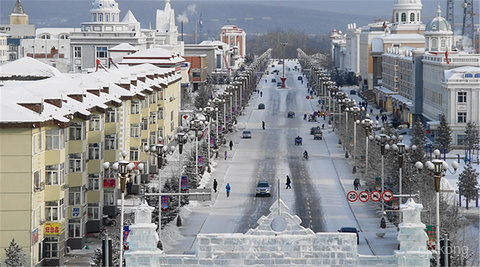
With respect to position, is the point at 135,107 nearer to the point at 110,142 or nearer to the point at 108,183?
the point at 110,142

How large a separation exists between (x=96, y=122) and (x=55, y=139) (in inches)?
403

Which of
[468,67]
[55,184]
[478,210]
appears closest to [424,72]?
[468,67]

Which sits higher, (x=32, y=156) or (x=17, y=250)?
(x=32, y=156)

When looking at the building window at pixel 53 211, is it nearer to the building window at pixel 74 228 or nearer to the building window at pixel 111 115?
the building window at pixel 74 228

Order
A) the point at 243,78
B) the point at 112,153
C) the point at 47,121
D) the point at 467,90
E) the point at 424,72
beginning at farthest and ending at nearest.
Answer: the point at 243,78, the point at 424,72, the point at 467,90, the point at 112,153, the point at 47,121

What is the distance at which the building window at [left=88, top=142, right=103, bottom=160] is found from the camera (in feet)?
184

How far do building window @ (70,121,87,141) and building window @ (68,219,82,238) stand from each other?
12.7 ft

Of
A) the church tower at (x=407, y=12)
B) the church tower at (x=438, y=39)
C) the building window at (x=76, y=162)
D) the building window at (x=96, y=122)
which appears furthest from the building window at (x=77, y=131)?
the church tower at (x=407, y=12)

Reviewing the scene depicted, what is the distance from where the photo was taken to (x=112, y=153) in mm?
61438

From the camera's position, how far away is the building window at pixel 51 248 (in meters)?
46.4

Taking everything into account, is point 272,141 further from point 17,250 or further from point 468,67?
point 17,250

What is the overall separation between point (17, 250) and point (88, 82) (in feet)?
83.5

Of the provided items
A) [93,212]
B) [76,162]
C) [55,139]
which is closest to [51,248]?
[55,139]

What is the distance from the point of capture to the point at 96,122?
57531 millimetres
